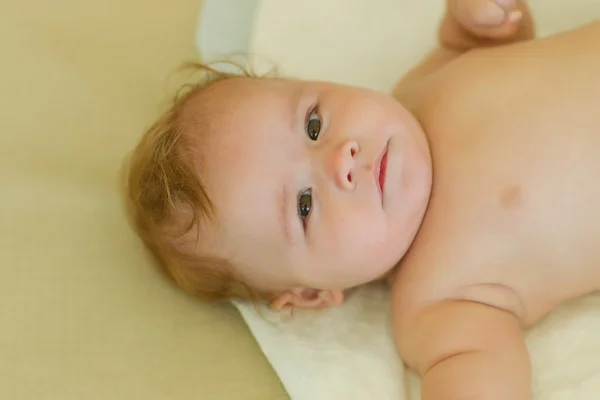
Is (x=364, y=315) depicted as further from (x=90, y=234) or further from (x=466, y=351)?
(x=90, y=234)

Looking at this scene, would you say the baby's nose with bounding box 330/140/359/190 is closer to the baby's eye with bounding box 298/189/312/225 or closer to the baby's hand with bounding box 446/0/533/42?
the baby's eye with bounding box 298/189/312/225

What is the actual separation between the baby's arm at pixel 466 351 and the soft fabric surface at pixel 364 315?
0.06 meters

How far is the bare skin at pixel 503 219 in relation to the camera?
2.76ft

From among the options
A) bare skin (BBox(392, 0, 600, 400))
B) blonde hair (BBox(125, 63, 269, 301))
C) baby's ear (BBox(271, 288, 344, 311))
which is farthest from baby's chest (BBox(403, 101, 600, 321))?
blonde hair (BBox(125, 63, 269, 301))

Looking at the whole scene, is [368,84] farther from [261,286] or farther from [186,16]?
[261,286]

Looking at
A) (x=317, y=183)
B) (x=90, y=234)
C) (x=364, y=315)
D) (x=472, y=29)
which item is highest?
(x=472, y=29)

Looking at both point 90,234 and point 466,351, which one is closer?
point 466,351

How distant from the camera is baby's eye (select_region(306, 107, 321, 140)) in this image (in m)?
0.92

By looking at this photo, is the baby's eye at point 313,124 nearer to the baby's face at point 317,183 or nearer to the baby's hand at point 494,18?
the baby's face at point 317,183

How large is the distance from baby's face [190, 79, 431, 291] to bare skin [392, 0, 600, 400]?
45mm

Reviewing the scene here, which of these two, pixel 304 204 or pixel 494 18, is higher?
pixel 494 18

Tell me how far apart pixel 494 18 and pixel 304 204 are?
38 centimetres

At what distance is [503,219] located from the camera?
0.88 m

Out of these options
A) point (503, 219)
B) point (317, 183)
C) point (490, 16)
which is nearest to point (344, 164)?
point (317, 183)
